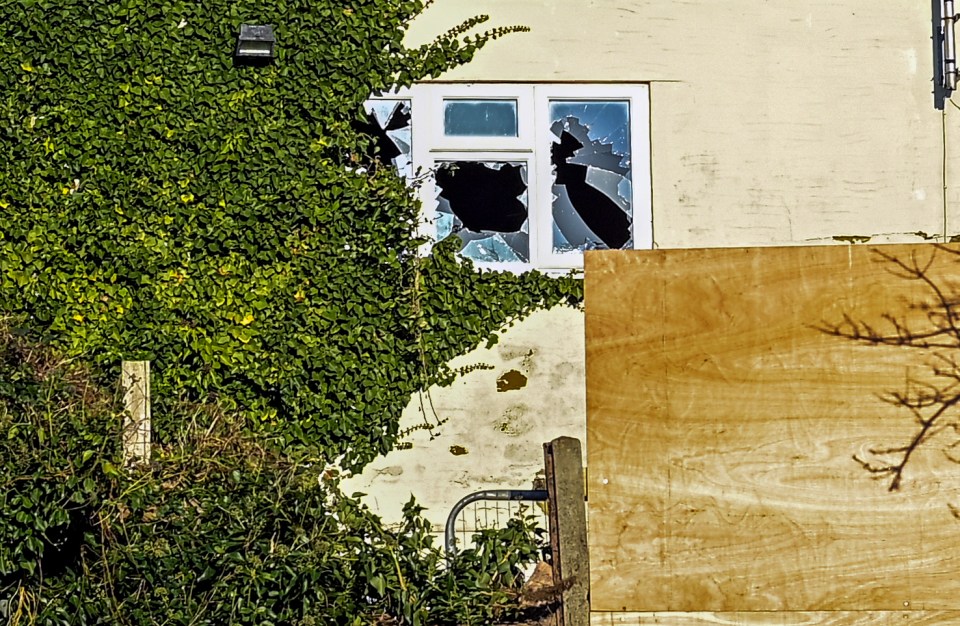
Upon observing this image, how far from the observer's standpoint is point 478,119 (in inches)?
311

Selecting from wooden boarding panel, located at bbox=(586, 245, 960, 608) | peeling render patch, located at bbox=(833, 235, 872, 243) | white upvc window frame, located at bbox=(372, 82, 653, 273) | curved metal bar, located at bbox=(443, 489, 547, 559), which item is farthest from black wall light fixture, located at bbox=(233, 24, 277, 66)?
wooden boarding panel, located at bbox=(586, 245, 960, 608)

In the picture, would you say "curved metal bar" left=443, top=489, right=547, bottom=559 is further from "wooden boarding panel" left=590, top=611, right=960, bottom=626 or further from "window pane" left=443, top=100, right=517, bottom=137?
"window pane" left=443, top=100, right=517, bottom=137

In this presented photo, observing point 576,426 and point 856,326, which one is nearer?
point 856,326

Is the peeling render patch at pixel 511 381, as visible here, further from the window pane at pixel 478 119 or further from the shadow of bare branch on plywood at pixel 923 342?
the shadow of bare branch on plywood at pixel 923 342

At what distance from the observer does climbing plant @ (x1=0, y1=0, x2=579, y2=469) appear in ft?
24.0

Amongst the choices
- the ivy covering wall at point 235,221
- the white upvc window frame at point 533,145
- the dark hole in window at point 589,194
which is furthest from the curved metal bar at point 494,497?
the dark hole in window at point 589,194

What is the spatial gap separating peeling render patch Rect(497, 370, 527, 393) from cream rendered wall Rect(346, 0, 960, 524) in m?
0.04

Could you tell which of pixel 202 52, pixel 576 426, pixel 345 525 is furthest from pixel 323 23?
pixel 345 525

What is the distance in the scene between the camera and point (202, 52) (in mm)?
7551

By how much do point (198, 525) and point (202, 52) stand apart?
13.3ft

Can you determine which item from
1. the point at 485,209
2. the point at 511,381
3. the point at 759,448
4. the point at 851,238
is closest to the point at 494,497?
the point at 511,381

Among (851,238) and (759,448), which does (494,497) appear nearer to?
(759,448)

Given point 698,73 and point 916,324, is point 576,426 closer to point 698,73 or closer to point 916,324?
point 698,73

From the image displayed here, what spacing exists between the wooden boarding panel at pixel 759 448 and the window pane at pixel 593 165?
5.35m
